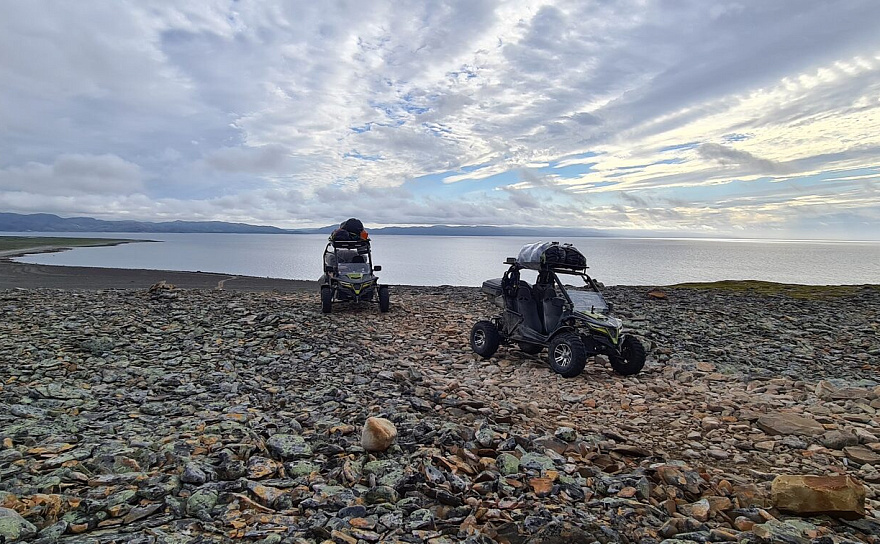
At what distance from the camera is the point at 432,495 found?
5004 mm

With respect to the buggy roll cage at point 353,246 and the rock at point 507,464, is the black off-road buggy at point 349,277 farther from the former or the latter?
the rock at point 507,464

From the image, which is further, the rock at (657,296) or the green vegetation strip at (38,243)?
the green vegetation strip at (38,243)

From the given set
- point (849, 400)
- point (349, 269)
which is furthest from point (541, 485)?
point (349, 269)

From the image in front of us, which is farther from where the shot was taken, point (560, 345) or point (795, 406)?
point (560, 345)

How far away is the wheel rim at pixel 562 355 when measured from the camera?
1007 centimetres

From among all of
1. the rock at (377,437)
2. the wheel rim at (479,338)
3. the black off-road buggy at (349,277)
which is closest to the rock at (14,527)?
the rock at (377,437)

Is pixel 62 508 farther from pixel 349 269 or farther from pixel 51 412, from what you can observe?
pixel 349 269

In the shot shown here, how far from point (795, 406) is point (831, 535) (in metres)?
4.90

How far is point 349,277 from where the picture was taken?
18172 millimetres

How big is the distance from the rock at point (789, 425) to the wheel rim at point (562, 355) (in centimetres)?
357

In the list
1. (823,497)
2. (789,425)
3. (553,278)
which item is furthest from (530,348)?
(823,497)

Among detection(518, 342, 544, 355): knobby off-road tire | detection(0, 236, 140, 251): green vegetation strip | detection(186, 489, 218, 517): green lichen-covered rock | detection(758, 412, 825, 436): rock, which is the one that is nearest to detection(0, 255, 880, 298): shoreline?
detection(518, 342, 544, 355): knobby off-road tire

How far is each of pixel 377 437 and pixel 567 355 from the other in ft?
17.7

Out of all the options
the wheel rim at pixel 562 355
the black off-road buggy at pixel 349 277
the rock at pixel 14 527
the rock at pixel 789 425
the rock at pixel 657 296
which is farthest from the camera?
the rock at pixel 657 296
